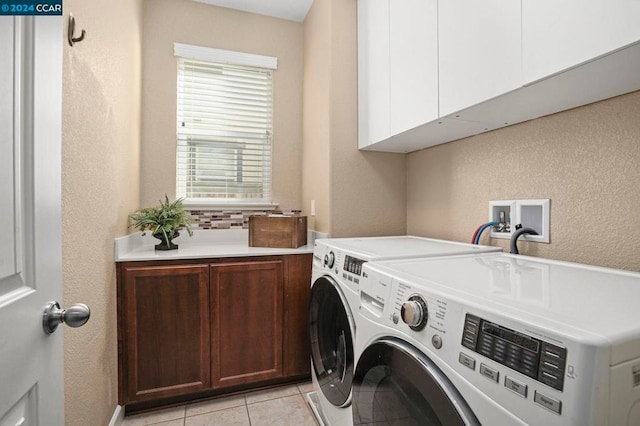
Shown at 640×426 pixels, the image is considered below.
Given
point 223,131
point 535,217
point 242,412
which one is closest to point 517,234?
point 535,217

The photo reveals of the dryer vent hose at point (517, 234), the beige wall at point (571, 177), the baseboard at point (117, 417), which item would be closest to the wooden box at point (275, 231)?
the beige wall at point (571, 177)

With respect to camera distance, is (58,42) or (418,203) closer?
(58,42)

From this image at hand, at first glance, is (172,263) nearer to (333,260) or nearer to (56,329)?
(333,260)

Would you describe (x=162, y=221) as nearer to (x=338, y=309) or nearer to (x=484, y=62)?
(x=338, y=309)

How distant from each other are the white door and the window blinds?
1700mm

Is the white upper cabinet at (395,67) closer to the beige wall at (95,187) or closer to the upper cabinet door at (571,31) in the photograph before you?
the upper cabinet door at (571,31)

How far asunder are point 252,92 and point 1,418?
7.92 feet

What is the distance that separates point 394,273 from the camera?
92 cm

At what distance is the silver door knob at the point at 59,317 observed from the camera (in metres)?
0.66

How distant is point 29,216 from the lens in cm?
61

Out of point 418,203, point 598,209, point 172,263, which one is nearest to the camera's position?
point 598,209

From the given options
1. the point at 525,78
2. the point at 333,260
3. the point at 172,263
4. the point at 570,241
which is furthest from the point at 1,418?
the point at 570,241

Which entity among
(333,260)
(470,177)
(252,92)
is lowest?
(333,260)

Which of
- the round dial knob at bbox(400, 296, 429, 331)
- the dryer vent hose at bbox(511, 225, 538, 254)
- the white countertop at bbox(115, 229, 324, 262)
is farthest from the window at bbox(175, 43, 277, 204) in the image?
the round dial knob at bbox(400, 296, 429, 331)
